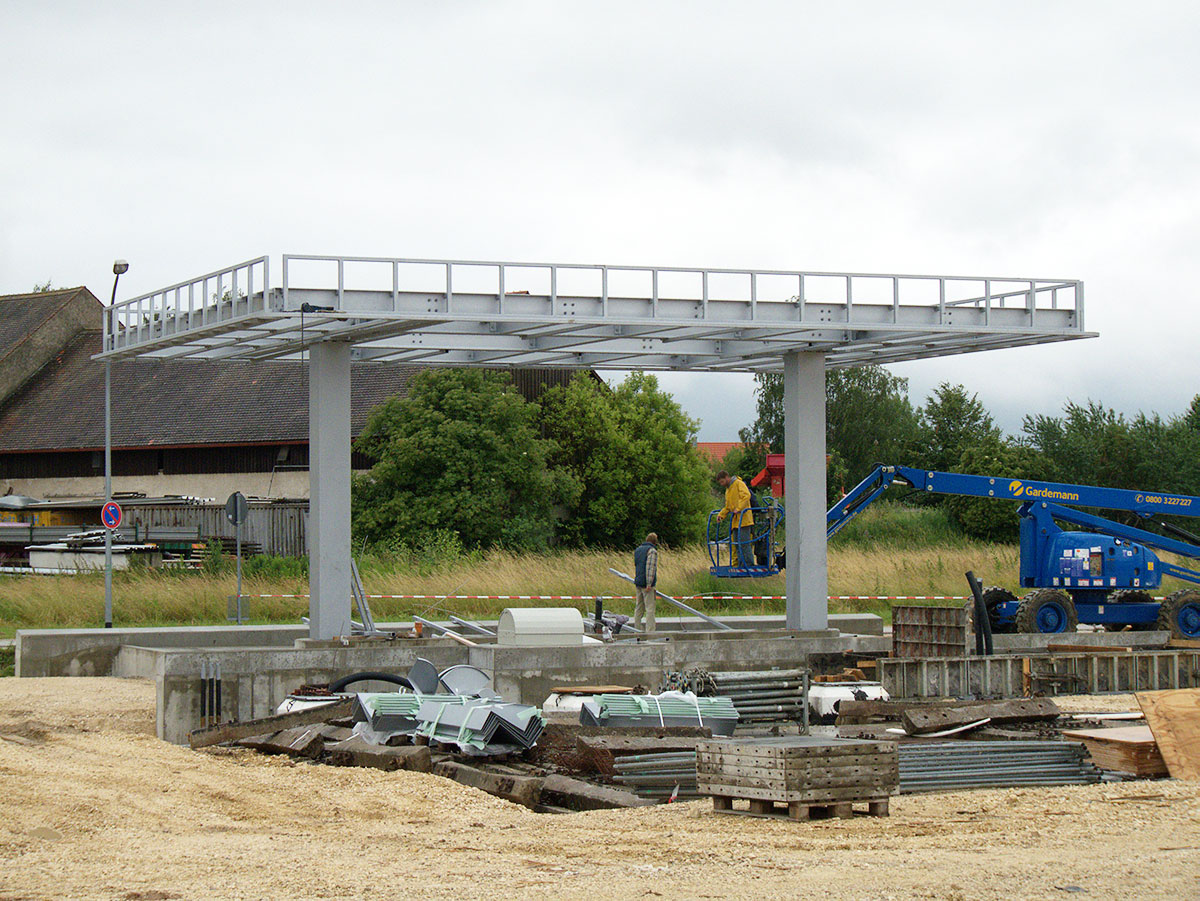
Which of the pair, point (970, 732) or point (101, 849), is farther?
point (970, 732)

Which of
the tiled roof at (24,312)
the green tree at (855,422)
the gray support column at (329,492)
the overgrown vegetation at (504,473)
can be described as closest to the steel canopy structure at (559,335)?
the gray support column at (329,492)

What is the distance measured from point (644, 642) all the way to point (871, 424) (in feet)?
181

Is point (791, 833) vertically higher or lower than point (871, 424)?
lower

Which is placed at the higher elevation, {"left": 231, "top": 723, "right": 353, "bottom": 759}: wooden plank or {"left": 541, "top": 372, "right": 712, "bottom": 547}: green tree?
{"left": 541, "top": 372, "right": 712, "bottom": 547}: green tree

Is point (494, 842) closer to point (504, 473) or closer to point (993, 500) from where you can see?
point (504, 473)

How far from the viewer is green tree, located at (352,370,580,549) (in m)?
37.6

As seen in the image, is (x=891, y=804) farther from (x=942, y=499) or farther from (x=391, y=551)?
(x=942, y=499)

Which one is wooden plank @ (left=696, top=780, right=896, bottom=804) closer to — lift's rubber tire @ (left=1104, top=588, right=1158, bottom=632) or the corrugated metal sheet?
lift's rubber tire @ (left=1104, top=588, right=1158, bottom=632)

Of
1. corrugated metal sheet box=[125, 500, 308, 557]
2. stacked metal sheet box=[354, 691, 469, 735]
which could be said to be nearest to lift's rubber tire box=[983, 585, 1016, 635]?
stacked metal sheet box=[354, 691, 469, 735]

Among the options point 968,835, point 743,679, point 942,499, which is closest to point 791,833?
point 968,835

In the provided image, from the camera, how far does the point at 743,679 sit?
17141mm

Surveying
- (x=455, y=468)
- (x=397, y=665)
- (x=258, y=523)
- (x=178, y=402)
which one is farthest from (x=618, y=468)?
(x=397, y=665)

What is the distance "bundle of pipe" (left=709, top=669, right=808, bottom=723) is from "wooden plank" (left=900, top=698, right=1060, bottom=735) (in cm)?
223

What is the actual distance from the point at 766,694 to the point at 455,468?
21.9m
